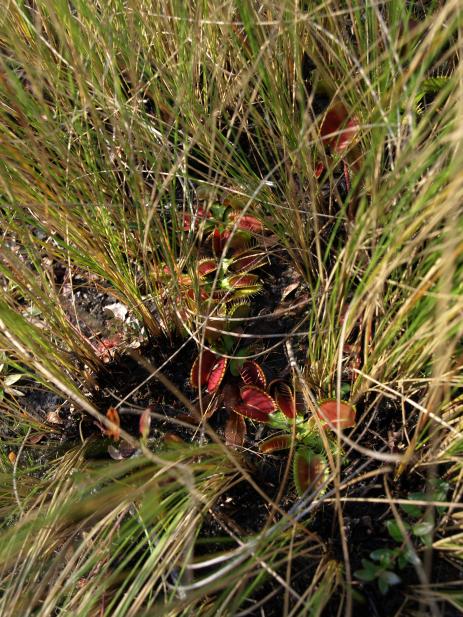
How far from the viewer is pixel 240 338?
1.19 metres

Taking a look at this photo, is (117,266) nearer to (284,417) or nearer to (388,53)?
(284,417)

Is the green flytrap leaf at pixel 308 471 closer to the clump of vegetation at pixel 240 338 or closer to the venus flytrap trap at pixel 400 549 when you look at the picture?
the clump of vegetation at pixel 240 338

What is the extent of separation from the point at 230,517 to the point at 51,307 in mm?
489

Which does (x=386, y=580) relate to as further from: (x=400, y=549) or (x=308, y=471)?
(x=308, y=471)

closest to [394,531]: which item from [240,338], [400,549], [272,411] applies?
[400,549]

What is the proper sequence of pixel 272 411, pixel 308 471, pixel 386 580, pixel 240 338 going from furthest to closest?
1. pixel 240 338
2. pixel 272 411
3. pixel 308 471
4. pixel 386 580

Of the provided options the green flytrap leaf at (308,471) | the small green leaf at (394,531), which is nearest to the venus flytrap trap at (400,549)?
the small green leaf at (394,531)

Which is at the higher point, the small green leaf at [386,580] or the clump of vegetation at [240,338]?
the clump of vegetation at [240,338]

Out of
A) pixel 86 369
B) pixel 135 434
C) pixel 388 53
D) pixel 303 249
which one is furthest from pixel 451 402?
pixel 86 369

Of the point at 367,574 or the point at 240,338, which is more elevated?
the point at 240,338

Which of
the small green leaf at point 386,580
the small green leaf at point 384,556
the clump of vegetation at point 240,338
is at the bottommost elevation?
the small green leaf at point 386,580

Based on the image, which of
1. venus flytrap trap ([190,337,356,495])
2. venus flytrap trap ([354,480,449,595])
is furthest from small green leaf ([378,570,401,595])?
venus flytrap trap ([190,337,356,495])

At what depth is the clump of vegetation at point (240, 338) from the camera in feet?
2.53

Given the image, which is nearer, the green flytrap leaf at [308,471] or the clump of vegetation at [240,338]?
the clump of vegetation at [240,338]
